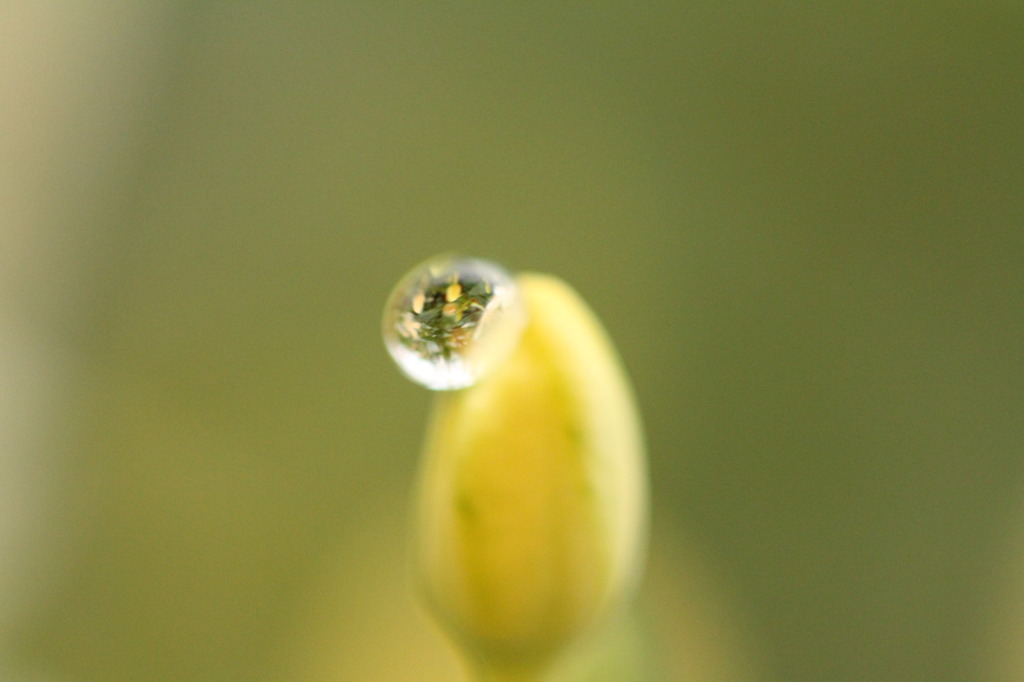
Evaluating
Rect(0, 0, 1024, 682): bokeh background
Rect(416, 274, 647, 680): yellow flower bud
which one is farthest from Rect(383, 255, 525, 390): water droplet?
Rect(0, 0, 1024, 682): bokeh background

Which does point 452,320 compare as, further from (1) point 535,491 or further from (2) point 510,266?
(2) point 510,266

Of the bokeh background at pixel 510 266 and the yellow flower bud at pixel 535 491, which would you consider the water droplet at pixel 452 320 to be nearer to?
the yellow flower bud at pixel 535 491

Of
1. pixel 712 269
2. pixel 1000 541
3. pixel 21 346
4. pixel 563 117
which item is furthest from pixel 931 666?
pixel 21 346

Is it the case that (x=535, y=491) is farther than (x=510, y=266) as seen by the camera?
No

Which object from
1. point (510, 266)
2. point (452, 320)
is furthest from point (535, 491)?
point (510, 266)

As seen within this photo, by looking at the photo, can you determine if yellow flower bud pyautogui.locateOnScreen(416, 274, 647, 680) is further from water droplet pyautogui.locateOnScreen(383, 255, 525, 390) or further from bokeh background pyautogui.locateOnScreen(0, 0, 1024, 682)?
bokeh background pyautogui.locateOnScreen(0, 0, 1024, 682)

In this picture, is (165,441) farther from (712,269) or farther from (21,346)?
(712,269)
